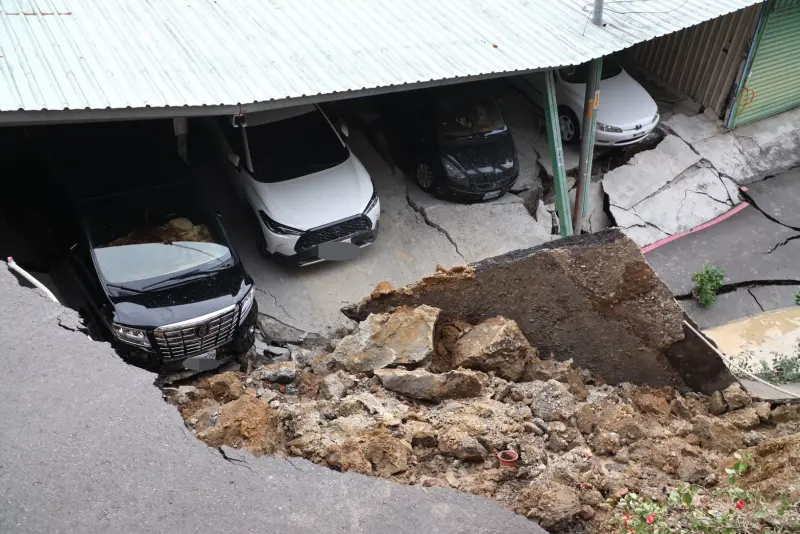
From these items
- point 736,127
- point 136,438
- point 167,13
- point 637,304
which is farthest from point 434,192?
point 136,438

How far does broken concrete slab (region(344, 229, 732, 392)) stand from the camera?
6195 millimetres

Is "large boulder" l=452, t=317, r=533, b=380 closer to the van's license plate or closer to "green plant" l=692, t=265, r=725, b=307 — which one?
the van's license plate

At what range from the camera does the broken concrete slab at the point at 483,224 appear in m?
10.4

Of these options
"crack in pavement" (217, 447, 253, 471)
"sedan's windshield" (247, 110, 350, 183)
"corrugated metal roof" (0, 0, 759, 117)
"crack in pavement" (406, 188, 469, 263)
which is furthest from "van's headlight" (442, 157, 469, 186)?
"crack in pavement" (217, 447, 253, 471)

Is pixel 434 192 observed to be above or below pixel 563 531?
below

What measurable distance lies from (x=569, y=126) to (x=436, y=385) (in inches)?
297

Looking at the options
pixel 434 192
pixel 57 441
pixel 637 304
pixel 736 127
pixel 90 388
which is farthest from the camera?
pixel 736 127

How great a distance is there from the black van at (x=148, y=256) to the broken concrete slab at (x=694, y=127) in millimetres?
8431

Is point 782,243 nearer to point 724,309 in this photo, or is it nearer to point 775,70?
point 724,309

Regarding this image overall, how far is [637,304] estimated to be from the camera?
246 inches

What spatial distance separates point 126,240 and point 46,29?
8.86 feet

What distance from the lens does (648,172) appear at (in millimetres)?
11836

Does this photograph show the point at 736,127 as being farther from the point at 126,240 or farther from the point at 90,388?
the point at 90,388

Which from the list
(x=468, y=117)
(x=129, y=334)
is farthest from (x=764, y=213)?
(x=129, y=334)
